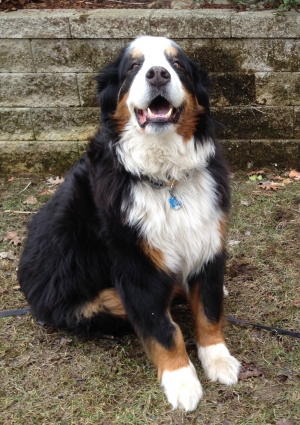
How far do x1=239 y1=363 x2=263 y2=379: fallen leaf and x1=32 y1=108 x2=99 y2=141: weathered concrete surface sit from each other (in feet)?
10.1

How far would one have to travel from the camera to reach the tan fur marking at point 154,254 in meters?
2.81

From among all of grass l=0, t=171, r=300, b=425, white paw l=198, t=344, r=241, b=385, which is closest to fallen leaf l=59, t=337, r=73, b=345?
grass l=0, t=171, r=300, b=425

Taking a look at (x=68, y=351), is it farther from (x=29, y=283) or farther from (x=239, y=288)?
(x=239, y=288)

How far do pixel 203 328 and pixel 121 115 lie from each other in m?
1.27

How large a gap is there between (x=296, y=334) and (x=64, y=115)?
3.25 metres

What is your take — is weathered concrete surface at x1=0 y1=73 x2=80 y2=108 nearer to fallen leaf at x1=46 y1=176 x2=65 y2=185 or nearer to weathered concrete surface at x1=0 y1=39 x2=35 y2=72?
weathered concrete surface at x1=0 y1=39 x2=35 y2=72

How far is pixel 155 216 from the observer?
111 inches

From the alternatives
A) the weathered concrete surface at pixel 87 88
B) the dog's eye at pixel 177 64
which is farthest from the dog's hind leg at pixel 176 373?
the weathered concrete surface at pixel 87 88

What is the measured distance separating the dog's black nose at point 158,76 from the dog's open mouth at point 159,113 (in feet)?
0.31

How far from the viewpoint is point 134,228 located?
9.22ft

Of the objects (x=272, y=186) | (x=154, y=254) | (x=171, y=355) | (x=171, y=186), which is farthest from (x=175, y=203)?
(x=272, y=186)

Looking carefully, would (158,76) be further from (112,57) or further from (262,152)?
(262,152)

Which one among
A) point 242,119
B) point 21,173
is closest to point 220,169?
point 242,119

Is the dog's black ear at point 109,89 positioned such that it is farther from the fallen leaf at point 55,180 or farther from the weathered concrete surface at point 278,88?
the fallen leaf at point 55,180
